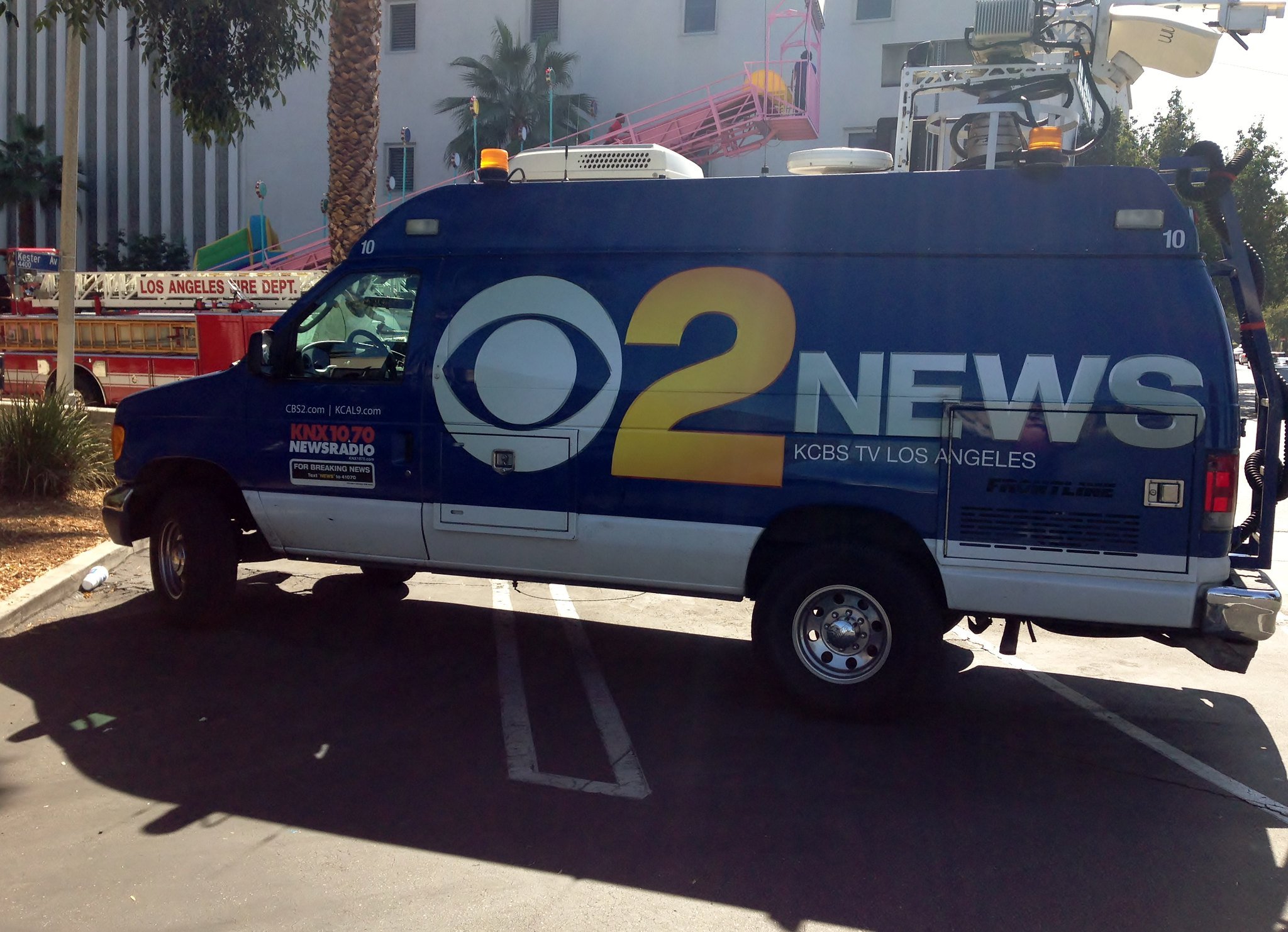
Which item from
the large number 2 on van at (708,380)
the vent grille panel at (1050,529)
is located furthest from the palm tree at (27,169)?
the vent grille panel at (1050,529)

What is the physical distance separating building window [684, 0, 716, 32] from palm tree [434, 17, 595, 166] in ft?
10.5

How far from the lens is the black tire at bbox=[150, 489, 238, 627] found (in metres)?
6.83

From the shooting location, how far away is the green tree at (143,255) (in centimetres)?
3353

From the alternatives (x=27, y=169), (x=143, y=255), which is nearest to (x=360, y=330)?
(x=143, y=255)

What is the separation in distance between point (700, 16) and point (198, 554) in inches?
1002

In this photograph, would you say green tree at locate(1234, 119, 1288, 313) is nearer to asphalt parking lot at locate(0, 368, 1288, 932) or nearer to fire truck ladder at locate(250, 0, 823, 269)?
fire truck ladder at locate(250, 0, 823, 269)

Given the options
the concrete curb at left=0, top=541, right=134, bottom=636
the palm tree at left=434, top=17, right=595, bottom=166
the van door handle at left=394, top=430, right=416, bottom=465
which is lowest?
the concrete curb at left=0, top=541, right=134, bottom=636

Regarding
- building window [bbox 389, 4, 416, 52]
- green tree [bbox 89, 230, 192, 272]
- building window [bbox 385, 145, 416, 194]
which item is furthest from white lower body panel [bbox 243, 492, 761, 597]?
green tree [bbox 89, 230, 192, 272]

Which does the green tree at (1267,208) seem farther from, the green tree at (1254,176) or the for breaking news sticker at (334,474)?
the for breaking news sticker at (334,474)

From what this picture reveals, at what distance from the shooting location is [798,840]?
13.9ft

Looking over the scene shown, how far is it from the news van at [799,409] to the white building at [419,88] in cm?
2033

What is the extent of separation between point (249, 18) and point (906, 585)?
7837 millimetres

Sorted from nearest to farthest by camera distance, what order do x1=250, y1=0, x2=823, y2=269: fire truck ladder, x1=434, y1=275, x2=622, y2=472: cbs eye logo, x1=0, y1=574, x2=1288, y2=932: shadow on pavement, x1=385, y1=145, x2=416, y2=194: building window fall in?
x1=0, y1=574, x2=1288, y2=932: shadow on pavement < x1=434, y1=275, x2=622, y2=472: cbs eye logo < x1=250, y1=0, x2=823, y2=269: fire truck ladder < x1=385, y1=145, x2=416, y2=194: building window

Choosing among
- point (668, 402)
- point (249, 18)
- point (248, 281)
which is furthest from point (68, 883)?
point (248, 281)
